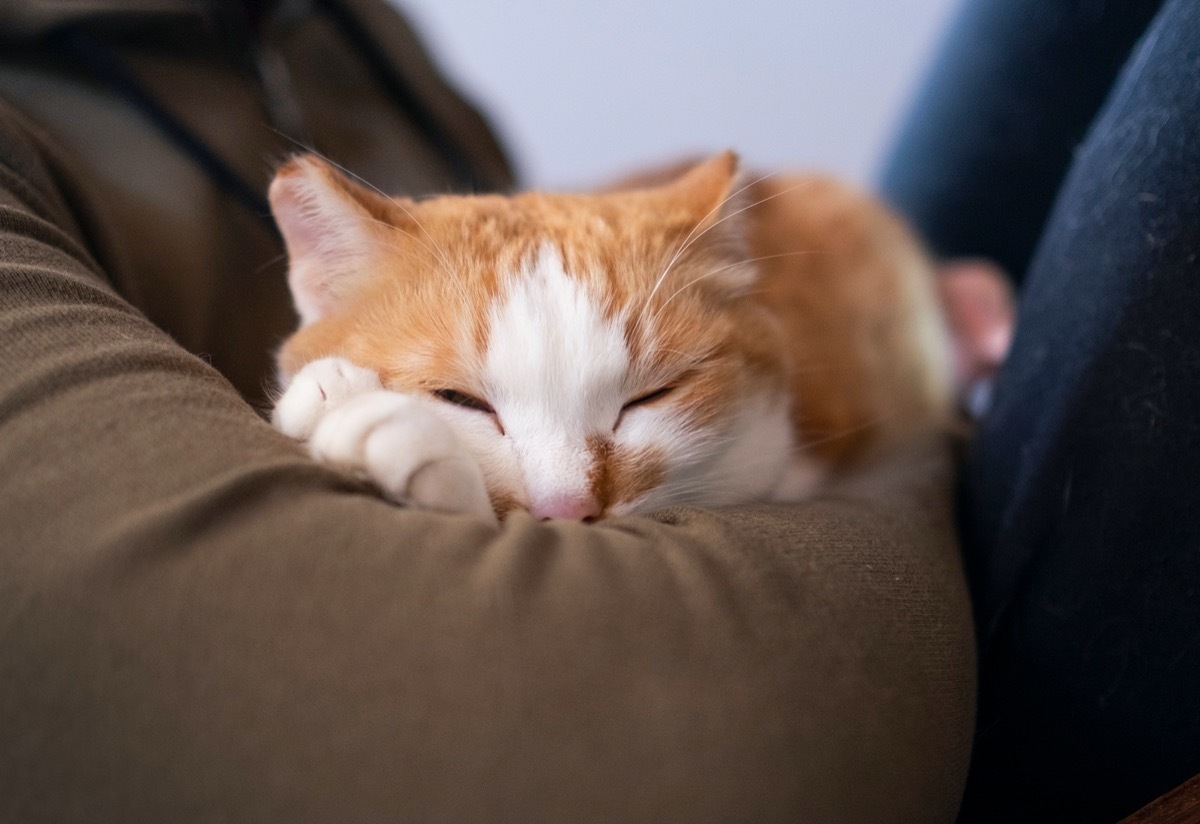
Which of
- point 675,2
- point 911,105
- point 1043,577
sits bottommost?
point 1043,577

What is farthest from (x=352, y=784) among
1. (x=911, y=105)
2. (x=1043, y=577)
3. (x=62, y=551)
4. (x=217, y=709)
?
(x=911, y=105)

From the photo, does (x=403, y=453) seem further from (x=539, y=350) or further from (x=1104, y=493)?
(x=1104, y=493)

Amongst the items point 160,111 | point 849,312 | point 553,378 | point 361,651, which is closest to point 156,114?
point 160,111

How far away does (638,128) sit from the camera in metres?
2.48

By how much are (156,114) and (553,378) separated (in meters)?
0.78

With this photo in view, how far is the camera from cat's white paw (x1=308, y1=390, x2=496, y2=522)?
24.3 inches

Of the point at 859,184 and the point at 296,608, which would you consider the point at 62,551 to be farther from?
the point at 859,184

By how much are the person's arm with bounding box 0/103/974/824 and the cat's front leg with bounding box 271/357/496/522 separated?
0.11ft

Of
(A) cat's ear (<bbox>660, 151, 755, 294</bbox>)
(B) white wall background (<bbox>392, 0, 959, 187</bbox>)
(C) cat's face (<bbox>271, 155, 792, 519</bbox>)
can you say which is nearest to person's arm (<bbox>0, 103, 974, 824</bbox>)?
(C) cat's face (<bbox>271, 155, 792, 519</bbox>)

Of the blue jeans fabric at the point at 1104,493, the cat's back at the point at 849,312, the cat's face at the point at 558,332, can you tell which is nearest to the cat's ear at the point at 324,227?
the cat's face at the point at 558,332

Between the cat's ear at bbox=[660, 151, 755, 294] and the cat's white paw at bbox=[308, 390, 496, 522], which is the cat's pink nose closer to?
the cat's white paw at bbox=[308, 390, 496, 522]

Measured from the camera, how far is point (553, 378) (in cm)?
74

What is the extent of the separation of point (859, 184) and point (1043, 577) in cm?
115

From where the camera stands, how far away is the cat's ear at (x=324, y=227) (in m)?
0.80
